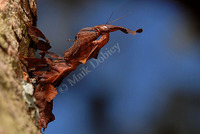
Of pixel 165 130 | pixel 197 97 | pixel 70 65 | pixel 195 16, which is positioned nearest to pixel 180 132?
pixel 165 130

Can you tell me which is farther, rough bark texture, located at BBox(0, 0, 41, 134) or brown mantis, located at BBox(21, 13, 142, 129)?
brown mantis, located at BBox(21, 13, 142, 129)

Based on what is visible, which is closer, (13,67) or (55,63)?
(13,67)

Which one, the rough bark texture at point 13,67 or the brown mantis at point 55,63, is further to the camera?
the brown mantis at point 55,63
